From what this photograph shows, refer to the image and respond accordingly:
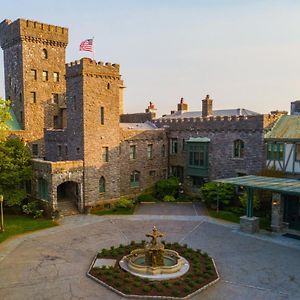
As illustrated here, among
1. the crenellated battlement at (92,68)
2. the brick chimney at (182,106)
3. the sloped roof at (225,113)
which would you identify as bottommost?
the sloped roof at (225,113)

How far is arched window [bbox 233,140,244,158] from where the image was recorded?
3297cm

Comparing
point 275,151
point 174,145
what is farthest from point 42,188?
point 275,151

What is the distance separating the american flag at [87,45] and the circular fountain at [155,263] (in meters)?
19.4

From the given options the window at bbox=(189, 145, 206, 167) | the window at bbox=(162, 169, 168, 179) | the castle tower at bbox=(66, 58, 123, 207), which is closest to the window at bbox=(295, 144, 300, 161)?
the window at bbox=(189, 145, 206, 167)

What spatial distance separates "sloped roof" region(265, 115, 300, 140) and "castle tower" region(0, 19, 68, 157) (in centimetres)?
2458

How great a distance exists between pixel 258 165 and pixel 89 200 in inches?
619

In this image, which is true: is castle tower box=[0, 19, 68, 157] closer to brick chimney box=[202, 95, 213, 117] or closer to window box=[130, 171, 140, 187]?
window box=[130, 171, 140, 187]

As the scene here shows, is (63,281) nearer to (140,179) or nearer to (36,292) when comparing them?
(36,292)

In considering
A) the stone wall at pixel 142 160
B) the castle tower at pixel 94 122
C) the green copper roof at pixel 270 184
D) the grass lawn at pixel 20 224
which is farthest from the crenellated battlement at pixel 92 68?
the green copper roof at pixel 270 184

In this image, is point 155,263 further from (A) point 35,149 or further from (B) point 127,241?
(A) point 35,149

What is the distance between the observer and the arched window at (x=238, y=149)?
33.0 metres

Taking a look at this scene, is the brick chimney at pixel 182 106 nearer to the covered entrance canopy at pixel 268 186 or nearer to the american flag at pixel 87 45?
the american flag at pixel 87 45

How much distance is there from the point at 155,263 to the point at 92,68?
19374 millimetres

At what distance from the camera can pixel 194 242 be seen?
23.6 m
